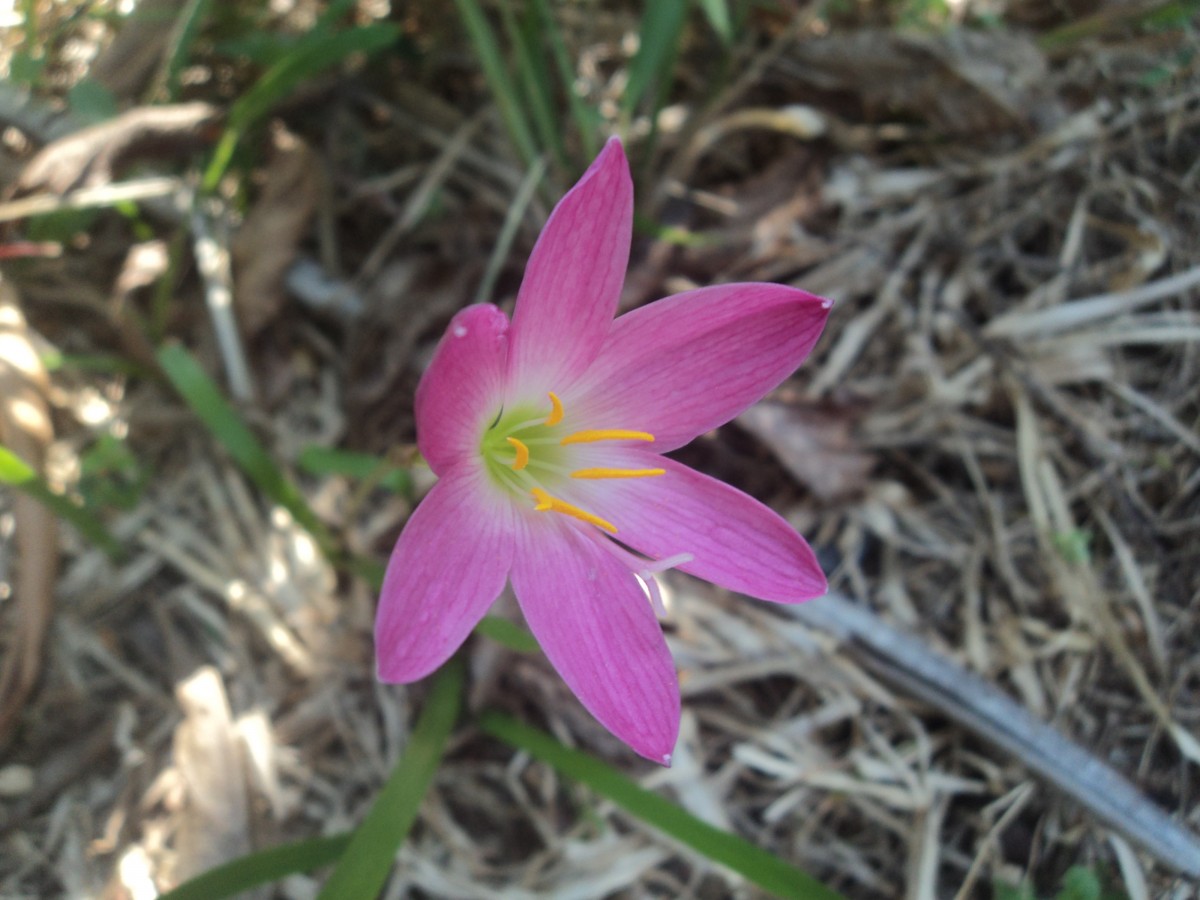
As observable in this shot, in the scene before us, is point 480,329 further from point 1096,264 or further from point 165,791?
point 1096,264

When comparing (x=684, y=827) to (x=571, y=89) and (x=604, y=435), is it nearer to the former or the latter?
(x=604, y=435)

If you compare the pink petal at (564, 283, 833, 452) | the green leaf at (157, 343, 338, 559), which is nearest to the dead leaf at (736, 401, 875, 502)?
the pink petal at (564, 283, 833, 452)

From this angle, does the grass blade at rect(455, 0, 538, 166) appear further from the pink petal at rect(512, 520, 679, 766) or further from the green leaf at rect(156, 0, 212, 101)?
the pink petal at rect(512, 520, 679, 766)

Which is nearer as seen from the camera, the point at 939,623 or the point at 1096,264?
the point at 939,623

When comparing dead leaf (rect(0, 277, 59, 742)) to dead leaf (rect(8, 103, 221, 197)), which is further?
dead leaf (rect(8, 103, 221, 197))

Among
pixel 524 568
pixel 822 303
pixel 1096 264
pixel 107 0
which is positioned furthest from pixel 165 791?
pixel 1096 264

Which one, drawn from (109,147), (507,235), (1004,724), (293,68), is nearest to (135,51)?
(109,147)

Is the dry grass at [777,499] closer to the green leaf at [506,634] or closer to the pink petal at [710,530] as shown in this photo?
the green leaf at [506,634]
